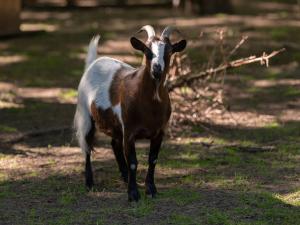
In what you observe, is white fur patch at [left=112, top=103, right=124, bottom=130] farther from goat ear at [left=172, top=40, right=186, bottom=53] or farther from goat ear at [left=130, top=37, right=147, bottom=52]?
goat ear at [left=172, top=40, right=186, bottom=53]

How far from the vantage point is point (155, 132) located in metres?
7.51

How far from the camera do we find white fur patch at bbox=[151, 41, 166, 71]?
7.18 m

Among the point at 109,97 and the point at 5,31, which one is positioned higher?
the point at 109,97

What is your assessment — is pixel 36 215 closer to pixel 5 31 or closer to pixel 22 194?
pixel 22 194

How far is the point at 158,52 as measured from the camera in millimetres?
7211

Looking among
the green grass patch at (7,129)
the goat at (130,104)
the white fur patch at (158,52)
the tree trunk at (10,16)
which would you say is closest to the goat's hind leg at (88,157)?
the goat at (130,104)

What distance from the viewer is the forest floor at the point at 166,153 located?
726 centimetres

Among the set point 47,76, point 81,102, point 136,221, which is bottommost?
point 47,76

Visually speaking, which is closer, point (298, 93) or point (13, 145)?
point (13, 145)

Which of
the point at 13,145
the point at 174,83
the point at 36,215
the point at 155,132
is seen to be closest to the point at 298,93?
the point at 174,83

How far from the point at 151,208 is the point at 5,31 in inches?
460

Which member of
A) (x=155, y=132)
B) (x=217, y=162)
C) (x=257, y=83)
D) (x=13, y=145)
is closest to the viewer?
(x=155, y=132)

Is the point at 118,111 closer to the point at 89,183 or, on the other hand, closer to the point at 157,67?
the point at 157,67

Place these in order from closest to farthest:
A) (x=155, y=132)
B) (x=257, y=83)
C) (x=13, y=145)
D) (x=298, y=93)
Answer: (x=155, y=132) → (x=13, y=145) → (x=298, y=93) → (x=257, y=83)
